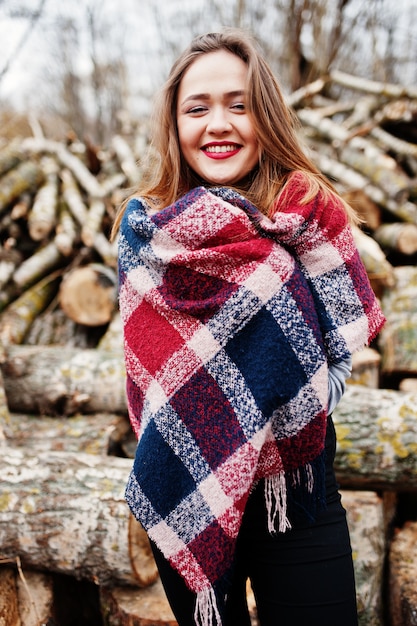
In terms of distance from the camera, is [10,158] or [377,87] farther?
[377,87]

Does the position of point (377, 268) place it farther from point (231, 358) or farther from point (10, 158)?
point (10, 158)

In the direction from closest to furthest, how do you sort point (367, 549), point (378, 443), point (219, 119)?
point (219, 119)
point (367, 549)
point (378, 443)

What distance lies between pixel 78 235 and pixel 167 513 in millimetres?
3711

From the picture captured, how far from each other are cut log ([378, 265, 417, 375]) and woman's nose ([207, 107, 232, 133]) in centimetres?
231

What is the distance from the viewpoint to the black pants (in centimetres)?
122

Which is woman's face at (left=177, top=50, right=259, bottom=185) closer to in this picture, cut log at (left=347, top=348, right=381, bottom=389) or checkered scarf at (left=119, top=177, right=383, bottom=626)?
checkered scarf at (left=119, top=177, right=383, bottom=626)

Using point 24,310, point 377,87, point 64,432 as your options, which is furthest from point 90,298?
point 377,87

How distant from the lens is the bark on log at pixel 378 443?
224 cm

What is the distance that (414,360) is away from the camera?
309cm

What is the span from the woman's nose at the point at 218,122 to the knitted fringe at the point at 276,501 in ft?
3.11

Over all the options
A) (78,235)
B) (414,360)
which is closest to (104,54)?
(78,235)

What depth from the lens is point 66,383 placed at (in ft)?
9.97

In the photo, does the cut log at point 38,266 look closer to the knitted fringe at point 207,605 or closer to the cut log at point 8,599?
the cut log at point 8,599

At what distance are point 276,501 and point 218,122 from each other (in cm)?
103
